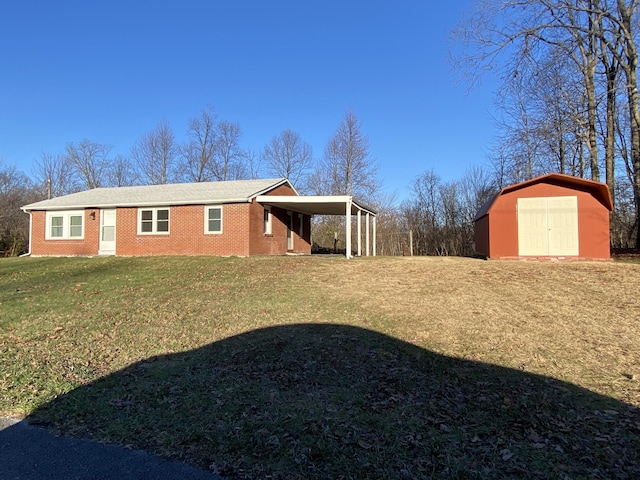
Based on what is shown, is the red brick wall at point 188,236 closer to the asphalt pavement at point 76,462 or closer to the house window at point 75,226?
the house window at point 75,226

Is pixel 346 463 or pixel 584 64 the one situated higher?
pixel 584 64

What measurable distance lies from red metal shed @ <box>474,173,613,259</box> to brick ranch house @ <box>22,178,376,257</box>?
5537 millimetres

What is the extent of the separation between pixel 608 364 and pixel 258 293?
21.2 feet

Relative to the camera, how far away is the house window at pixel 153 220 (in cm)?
1834

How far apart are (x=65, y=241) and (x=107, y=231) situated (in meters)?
2.41

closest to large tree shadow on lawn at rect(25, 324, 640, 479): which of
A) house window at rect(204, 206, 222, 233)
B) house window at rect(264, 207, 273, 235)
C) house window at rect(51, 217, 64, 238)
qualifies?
house window at rect(204, 206, 222, 233)

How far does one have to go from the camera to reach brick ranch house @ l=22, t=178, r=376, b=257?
17047mm

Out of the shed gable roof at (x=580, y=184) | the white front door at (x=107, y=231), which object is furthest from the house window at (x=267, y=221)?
the shed gable roof at (x=580, y=184)

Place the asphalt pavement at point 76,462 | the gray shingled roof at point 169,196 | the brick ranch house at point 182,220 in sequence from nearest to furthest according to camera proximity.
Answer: the asphalt pavement at point 76,462 < the brick ranch house at point 182,220 < the gray shingled roof at point 169,196

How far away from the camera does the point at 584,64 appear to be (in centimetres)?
2119

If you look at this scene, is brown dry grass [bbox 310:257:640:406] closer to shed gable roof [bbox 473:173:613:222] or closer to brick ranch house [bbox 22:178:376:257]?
shed gable roof [bbox 473:173:613:222]

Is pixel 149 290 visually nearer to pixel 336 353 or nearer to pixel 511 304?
pixel 336 353

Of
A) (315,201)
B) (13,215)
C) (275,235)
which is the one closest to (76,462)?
(315,201)

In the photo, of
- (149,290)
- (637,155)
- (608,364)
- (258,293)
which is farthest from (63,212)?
(637,155)
